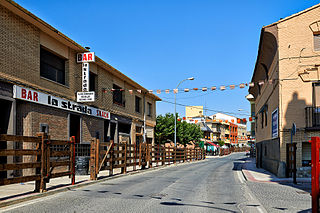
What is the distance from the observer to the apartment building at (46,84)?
13.2 metres

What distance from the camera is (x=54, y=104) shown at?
1608cm

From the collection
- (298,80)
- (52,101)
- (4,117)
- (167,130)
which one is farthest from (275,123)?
(167,130)

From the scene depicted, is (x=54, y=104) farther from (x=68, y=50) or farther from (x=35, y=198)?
(x=35, y=198)

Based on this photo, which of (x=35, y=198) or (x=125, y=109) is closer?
(x=35, y=198)

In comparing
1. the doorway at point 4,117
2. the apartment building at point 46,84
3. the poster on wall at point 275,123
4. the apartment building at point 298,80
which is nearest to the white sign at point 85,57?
the apartment building at point 46,84

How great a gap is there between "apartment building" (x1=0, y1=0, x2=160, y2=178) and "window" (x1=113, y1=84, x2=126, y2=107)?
33 cm

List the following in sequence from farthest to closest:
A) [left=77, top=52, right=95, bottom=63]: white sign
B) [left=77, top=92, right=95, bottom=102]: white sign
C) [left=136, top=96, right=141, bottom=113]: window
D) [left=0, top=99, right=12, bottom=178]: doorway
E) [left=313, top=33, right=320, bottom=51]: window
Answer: [left=136, top=96, right=141, bottom=113]: window → [left=77, top=52, right=95, bottom=63]: white sign → [left=77, top=92, right=95, bottom=102]: white sign → [left=313, top=33, right=320, bottom=51]: window → [left=0, top=99, right=12, bottom=178]: doorway

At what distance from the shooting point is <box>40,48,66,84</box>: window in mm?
16047

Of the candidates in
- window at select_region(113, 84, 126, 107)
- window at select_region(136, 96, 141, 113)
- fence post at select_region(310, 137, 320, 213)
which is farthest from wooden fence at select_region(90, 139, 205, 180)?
fence post at select_region(310, 137, 320, 213)

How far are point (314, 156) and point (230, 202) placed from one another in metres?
3.43

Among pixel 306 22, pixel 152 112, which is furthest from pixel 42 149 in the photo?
pixel 152 112

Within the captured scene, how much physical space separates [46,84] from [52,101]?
0.84 metres

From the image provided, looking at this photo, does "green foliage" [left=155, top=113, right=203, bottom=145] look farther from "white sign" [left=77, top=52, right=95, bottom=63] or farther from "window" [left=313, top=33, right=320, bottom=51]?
"window" [left=313, top=33, right=320, bottom=51]

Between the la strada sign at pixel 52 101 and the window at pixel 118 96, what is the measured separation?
326 cm
